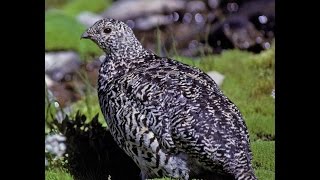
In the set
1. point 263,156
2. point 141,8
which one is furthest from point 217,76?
point 141,8

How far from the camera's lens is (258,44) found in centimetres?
1025

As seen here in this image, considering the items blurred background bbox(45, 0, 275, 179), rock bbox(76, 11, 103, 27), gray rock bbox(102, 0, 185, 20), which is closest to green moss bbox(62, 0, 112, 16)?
blurred background bbox(45, 0, 275, 179)

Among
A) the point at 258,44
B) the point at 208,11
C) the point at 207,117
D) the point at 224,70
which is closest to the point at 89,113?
the point at 224,70

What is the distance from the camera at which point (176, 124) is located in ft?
18.9

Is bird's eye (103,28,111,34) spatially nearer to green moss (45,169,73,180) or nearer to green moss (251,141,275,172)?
green moss (45,169,73,180)

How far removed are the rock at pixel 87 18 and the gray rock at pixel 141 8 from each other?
0.50m

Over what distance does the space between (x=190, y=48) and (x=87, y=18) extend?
2.50 metres

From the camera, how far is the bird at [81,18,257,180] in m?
5.70

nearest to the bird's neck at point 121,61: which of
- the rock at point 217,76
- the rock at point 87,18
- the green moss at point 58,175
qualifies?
the green moss at point 58,175

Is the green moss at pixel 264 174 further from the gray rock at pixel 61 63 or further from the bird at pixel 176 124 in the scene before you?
the gray rock at pixel 61 63

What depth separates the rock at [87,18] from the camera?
12927 millimetres

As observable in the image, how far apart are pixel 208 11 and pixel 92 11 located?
2.54 m

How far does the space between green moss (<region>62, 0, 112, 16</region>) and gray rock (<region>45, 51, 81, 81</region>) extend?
9.89 feet

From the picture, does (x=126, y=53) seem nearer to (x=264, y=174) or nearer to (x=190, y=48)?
(x=264, y=174)
